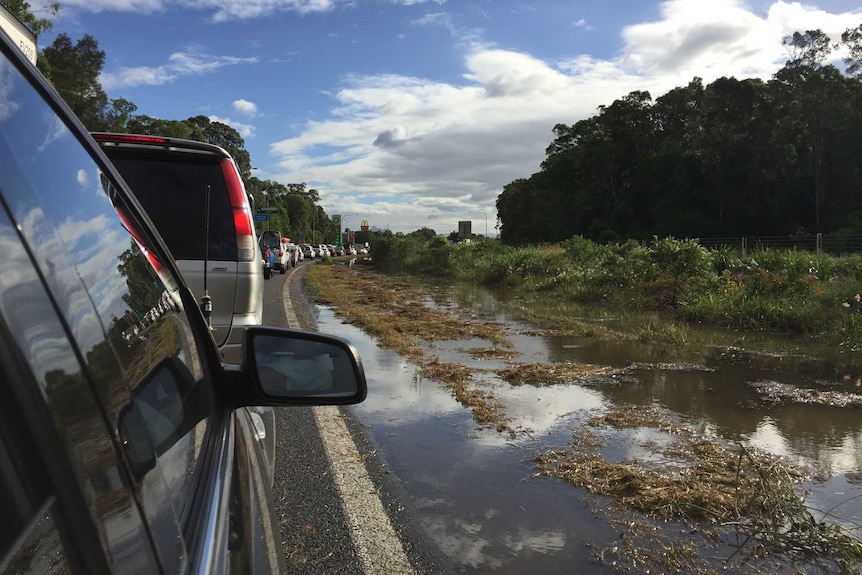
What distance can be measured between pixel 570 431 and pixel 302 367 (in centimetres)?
377

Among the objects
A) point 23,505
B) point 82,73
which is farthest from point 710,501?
point 82,73

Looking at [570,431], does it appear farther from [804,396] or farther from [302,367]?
[302,367]

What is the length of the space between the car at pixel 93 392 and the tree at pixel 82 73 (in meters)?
39.0

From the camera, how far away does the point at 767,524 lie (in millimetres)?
3371

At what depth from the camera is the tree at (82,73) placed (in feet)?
116

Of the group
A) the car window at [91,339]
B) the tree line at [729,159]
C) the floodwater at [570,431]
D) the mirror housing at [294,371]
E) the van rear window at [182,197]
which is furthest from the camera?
the tree line at [729,159]

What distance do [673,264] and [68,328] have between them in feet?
Answer: 48.5

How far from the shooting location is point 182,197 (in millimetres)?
4906

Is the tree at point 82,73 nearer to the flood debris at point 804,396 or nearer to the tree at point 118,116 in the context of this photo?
the tree at point 118,116

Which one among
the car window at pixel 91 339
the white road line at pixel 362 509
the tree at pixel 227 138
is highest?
the tree at pixel 227 138

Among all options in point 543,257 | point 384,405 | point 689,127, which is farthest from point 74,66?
point 689,127

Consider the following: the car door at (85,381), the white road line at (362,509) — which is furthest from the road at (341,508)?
the car door at (85,381)

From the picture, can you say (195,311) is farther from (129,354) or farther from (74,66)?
(74,66)

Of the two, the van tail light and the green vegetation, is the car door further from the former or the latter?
the green vegetation
